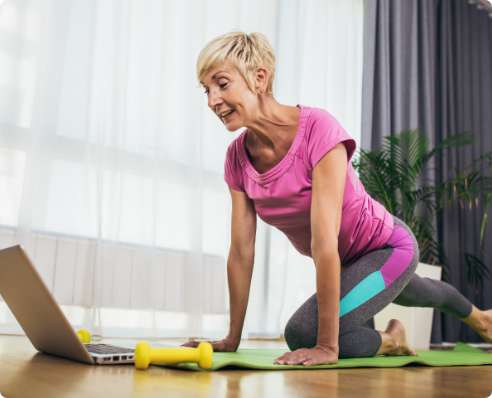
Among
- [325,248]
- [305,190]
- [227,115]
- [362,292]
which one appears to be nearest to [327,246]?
[325,248]

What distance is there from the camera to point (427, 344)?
3.24 meters

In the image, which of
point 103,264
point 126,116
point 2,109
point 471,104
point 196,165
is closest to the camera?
point 2,109

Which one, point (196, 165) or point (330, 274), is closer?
point (330, 274)

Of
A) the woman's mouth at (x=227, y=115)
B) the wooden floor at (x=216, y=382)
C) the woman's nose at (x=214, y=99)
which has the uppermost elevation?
the woman's nose at (x=214, y=99)

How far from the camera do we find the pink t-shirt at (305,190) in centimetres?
156

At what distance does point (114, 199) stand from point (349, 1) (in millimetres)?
2313

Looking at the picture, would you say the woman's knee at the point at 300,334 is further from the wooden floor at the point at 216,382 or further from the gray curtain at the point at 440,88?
the gray curtain at the point at 440,88

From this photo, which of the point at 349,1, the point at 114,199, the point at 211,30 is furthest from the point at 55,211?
the point at 349,1

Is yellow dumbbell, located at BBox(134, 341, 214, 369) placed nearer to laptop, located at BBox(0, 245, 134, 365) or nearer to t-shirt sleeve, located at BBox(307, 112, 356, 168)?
laptop, located at BBox(0, 245, 134, 365)

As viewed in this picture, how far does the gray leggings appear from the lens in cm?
164

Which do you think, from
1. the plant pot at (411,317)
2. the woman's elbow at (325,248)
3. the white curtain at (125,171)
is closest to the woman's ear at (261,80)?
the woman's elbow at (325,248)

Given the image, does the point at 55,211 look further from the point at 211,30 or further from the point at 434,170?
the point at 434,170

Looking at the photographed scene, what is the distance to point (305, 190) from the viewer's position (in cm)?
157

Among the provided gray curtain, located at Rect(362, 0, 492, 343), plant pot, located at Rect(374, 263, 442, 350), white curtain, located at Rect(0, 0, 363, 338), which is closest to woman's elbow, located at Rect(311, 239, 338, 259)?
white curtain, located at Rect(0, 0, 363, 338)
